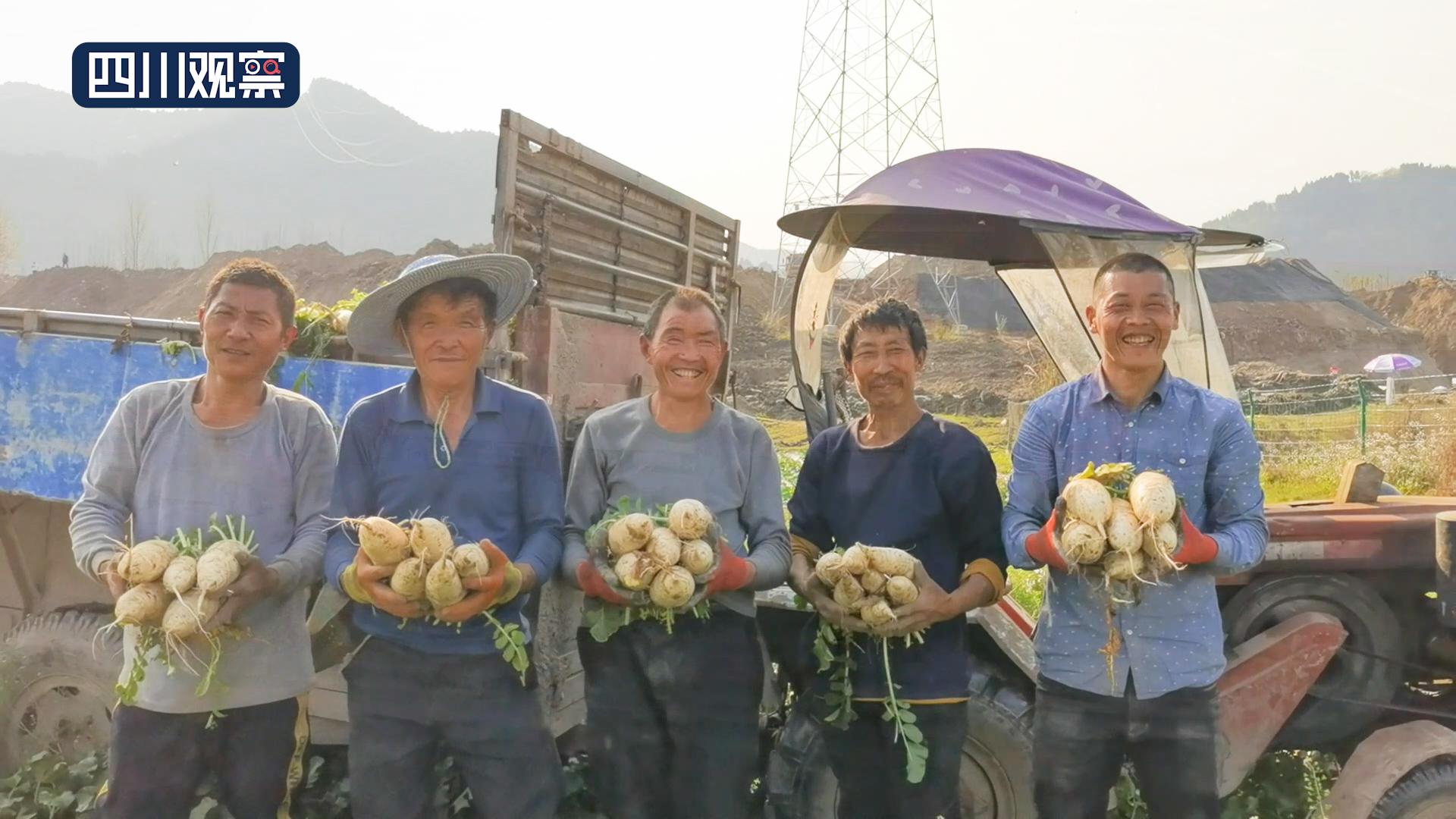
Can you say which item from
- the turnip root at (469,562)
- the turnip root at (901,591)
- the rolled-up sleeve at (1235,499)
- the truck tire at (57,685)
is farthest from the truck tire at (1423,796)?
the truck tire at (57,685)

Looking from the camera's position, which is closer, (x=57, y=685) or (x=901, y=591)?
(x=901, y=591)

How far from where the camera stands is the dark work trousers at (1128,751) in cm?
260

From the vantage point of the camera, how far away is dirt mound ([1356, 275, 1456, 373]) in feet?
130

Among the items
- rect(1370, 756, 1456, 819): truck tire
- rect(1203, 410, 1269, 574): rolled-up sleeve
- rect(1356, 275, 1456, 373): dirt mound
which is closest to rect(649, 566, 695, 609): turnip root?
rect(1203, 410, 1269, 574): rolled-up sleeve

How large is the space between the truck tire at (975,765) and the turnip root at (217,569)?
6.63 ft

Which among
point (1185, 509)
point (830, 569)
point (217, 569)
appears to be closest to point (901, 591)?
point (830, 569)

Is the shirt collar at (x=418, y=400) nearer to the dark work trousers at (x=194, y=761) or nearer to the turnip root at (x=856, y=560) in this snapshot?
the dark work trousers at (x=194, y=761)

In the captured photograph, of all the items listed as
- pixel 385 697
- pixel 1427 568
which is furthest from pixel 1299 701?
pixel 385 697

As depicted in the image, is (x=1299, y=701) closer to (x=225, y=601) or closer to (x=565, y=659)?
(x=565, y=659)

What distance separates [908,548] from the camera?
112 inches

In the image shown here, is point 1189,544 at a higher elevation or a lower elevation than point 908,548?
higher

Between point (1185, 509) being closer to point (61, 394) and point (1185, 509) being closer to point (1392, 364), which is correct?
point (61, 394)

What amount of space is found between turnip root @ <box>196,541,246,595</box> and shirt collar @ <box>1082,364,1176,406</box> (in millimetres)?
2717

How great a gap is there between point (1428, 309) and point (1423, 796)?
169ft
